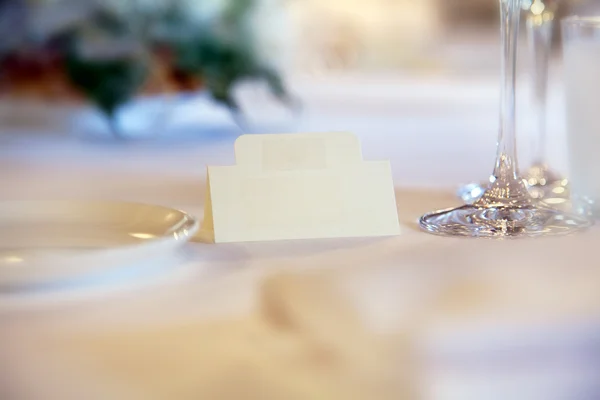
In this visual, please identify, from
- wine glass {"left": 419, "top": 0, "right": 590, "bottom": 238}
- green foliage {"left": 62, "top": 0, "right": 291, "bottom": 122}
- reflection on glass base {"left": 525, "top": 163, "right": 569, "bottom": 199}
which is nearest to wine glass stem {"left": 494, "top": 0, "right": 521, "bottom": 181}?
wine glass {"left": 419, "top": 0, "right": 590, "bottom": 238}

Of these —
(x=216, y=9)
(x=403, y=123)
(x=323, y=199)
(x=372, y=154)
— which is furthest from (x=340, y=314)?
(x=403, y=123)

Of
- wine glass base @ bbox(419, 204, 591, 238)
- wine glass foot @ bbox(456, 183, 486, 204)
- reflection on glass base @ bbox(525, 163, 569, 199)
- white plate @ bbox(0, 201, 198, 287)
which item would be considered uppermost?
white plate @ bbox(0, 201, 198, 287)

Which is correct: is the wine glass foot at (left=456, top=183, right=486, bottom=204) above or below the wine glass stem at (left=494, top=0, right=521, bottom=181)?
below

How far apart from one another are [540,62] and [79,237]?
50 centimetres

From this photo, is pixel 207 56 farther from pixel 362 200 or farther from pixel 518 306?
pixel 518 306

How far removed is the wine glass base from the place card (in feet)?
0.14

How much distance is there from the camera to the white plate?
0.36 metres

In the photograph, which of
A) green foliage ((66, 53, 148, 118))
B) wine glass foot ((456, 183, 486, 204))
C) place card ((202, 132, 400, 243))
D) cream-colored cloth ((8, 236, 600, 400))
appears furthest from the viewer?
green foliage ((66, 53, 148, 118))

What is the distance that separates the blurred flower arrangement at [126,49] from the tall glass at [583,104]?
0.55 m

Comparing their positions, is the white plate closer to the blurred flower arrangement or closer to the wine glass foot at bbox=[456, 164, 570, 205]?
the wine glass foot at bbox=[456, 164, 570, 205]

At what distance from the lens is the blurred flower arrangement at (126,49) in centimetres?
95

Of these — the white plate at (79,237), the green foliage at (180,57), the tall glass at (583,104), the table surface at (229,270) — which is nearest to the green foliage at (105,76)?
the green foliage at (180,57)

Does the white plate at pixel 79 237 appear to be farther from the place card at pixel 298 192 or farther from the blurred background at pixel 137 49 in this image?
the blurred background at pixel 137 49

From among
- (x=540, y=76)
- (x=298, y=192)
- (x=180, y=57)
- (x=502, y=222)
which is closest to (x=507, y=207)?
(x=502, y=222)
